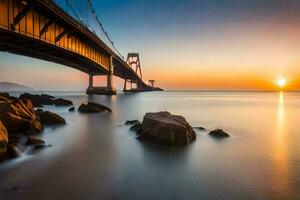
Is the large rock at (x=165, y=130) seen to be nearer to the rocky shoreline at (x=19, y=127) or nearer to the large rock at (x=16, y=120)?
the rocky shoreline at (x=19, y=127)

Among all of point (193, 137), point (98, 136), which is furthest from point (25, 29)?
point (193, 137)

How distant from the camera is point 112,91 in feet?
258

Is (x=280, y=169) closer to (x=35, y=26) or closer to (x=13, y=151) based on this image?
(x=13, y=151)

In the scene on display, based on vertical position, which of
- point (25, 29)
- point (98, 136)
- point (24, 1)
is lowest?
point (98, 136)

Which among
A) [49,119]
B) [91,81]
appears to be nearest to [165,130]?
[49,119]

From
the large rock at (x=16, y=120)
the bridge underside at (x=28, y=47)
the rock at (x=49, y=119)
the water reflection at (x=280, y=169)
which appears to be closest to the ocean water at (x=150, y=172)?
the water reflection at (x=280, y=169)

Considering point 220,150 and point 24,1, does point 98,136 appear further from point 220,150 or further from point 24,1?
point 24,1

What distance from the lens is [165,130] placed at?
12117mm

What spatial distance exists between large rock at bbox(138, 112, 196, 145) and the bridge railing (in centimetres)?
1561

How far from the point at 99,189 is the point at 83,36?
35.4m

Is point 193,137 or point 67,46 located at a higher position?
point 67,46

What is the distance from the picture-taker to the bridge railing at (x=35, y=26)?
21.3 meters

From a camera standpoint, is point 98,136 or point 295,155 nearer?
point 295,155

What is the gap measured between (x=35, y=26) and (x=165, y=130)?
1998cm
